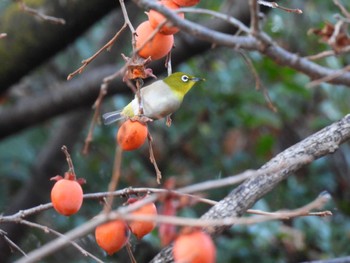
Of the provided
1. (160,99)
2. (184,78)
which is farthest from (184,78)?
(160,99)

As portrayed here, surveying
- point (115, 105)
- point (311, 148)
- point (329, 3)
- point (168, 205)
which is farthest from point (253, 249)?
point (168, 205)

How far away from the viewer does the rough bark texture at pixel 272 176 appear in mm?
1440

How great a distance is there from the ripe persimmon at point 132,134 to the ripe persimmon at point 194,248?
0.41 metres

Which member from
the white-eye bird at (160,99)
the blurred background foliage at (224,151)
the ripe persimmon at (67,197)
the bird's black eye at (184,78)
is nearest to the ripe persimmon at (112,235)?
the ripe persimmon at (67,197)

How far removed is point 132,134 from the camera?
1350 mm

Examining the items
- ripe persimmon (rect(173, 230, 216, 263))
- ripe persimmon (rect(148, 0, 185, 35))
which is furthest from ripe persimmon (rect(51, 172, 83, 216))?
ripe persimmon (rect(173, 230, 216, 263))

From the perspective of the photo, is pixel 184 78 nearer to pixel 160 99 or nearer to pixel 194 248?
pixel 160 99

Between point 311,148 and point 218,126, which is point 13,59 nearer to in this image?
point 218,126

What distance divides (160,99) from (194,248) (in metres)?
0.75

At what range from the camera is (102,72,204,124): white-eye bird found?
1.58 metres

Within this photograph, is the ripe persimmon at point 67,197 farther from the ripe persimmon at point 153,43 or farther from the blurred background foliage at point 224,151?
the blurred background foliage at point 224,151

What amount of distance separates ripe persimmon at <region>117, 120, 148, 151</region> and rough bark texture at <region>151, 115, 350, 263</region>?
0.20 metres

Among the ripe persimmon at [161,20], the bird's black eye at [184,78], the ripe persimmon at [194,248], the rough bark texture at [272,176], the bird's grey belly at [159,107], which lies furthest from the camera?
the bird's black eye at [184,78]

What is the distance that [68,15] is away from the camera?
2.61m
